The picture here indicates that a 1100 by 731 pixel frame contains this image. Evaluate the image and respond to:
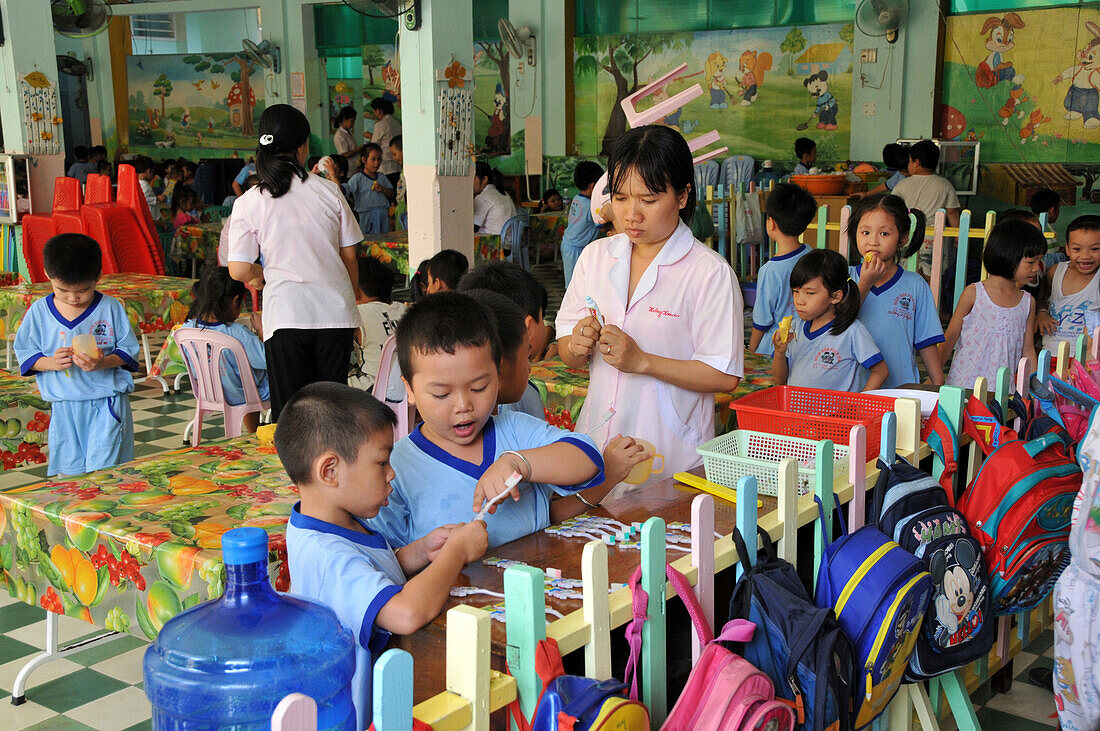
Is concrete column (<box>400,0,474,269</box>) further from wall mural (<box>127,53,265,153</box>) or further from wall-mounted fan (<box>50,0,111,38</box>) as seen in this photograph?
wall mural (<box>127,53,265,153</box>)

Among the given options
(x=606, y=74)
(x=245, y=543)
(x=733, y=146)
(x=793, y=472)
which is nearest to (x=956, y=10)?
(x=733, y=146)

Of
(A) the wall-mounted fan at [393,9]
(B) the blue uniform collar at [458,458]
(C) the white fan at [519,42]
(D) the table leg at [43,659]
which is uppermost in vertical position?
(C) the white fan at [519,42]

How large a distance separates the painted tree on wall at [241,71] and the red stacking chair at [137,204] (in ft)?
27.0

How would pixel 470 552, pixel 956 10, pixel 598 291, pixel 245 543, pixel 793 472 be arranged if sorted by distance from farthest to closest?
pixel 956 10
pixel 598 291
pixel 793 472
pixel 470 552
pixel 245 543

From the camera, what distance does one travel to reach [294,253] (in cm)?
369

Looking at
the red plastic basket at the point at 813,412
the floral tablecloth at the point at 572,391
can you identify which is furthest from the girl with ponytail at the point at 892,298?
the red plastic basket at the point at 813,412

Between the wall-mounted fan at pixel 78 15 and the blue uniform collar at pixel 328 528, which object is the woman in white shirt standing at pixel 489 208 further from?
the blue uniform collar at pixel 328 528

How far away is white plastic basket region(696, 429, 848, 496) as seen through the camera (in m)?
1.93

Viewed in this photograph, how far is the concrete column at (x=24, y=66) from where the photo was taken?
7496 millimetres

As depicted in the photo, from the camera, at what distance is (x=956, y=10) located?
10.4m

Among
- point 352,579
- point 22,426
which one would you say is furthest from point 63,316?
point 352,579

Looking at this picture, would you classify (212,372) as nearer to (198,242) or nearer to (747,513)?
(747,513)

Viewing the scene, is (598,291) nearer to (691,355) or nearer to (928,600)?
(691,355)

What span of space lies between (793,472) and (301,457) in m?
0.79
